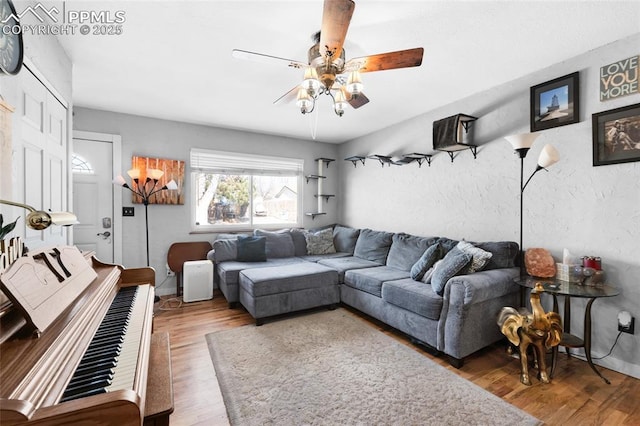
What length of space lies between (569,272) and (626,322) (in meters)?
0.45

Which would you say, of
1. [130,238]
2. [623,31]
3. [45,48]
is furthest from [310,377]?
[623,31]

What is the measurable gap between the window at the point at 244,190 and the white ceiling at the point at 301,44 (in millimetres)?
1143

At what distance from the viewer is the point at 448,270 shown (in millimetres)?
2393

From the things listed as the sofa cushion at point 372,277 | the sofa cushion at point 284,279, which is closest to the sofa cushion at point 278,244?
the sofa cushion at point 284,279

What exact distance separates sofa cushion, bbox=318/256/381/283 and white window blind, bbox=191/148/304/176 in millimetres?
1812

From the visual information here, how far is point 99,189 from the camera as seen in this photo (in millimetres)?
3555

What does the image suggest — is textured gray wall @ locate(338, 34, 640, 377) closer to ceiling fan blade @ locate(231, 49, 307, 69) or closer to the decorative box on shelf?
the decorative box on shelf

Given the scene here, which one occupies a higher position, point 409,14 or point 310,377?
point 409,14

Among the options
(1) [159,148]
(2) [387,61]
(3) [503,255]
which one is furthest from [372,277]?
(1) [159,148]

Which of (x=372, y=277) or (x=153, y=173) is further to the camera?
(x=153, y=173)

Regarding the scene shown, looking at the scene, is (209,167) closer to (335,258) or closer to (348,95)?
(335,258)

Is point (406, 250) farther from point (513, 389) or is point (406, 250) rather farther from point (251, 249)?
point (251, 249)

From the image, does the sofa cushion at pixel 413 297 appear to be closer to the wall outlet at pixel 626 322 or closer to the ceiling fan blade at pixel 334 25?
the wall outlet at pixel 626 322

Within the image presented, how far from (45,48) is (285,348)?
279 cm
